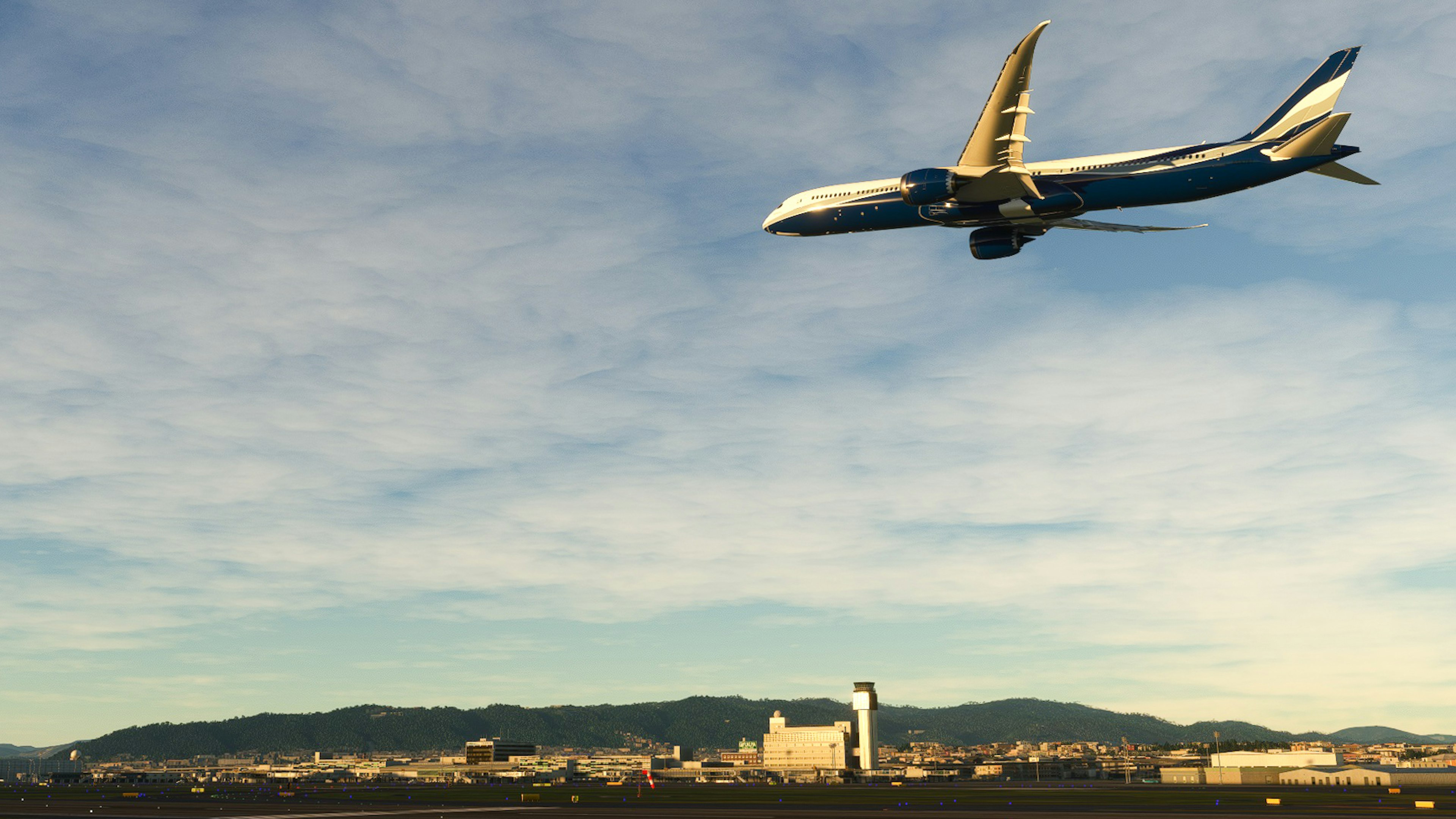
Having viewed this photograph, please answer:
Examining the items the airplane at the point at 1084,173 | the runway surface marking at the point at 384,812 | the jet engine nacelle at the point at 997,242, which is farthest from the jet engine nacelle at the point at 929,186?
the runway surface marking at the point at 384,812

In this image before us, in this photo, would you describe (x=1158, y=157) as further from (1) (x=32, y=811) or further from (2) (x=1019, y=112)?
(1) (x=32, y=811)

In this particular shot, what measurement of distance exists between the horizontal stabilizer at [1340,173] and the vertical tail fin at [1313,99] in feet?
11.6

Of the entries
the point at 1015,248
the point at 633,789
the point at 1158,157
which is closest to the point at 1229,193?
the point at 1158,157

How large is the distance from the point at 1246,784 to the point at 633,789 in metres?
95.0

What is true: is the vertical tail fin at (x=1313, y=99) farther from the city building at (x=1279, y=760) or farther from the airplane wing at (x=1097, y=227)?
the city building at (x=1279, y=760)

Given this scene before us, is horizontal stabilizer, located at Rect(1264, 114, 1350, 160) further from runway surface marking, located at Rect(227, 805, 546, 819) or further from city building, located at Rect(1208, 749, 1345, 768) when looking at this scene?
city building, located at Rect(1208, 749, 1345, 768)

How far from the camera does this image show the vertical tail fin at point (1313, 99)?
173ft

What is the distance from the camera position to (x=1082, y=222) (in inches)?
2159

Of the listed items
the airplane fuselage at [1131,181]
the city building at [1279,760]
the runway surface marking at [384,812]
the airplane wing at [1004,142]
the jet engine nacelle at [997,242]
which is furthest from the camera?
the city building at [1279,760]

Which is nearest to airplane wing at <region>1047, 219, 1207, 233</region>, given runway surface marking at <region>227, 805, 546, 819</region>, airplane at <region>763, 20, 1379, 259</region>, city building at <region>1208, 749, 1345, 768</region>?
airplane at <region>763, 20, 1379, 259</region>

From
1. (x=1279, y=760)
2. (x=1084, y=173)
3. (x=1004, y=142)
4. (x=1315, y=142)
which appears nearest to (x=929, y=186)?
(x=1004, y=142)

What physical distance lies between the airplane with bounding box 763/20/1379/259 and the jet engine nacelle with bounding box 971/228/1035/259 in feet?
0.15

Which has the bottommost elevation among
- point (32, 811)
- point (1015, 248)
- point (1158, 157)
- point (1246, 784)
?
point (1246, 784)

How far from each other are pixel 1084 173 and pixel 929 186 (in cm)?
842
